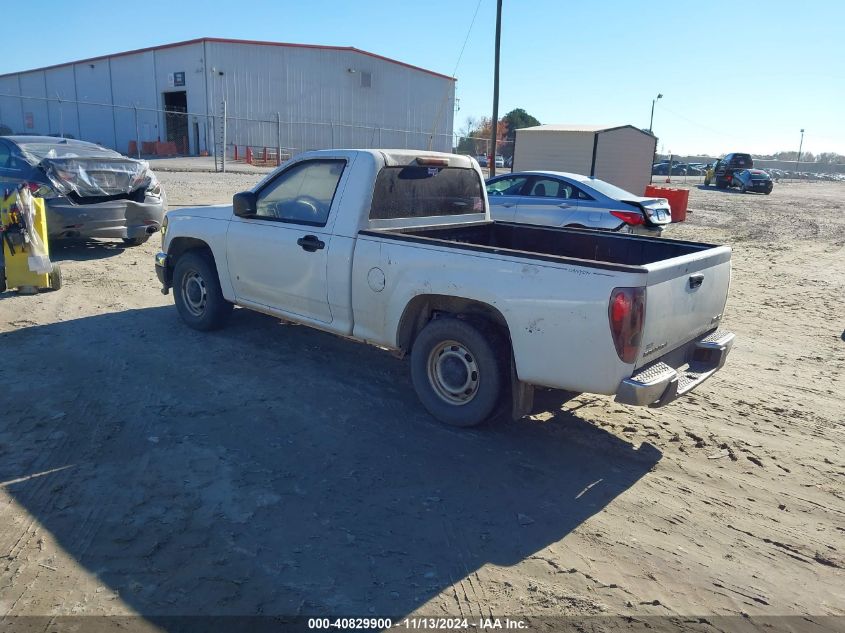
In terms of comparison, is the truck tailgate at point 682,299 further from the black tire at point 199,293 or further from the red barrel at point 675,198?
the red barrel at point 675,198

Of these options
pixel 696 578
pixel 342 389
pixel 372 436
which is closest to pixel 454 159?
pixel 342 389

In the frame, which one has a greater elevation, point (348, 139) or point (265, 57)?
point (265, 57)

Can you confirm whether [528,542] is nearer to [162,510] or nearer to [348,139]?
[162,510]

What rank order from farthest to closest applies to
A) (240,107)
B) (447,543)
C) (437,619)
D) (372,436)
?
(240,107)
(372,436)
(447,543)
(437,619)

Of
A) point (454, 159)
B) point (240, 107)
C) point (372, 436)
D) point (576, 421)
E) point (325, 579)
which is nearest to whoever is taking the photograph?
point (325, 579)

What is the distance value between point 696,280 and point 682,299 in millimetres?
209

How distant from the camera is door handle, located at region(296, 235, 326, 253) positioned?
16.9 ft

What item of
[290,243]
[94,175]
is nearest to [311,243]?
[290,243]

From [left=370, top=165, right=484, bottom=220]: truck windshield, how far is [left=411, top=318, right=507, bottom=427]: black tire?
1.20 meters

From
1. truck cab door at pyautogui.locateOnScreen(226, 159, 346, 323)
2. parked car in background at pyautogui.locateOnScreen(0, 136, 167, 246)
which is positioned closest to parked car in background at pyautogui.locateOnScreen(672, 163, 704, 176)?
parked car in background at pyautogui.locateOnScreen(0, 136, 167, 246)

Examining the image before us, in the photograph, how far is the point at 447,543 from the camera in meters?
3.33

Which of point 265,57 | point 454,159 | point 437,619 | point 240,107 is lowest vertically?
point 437,619

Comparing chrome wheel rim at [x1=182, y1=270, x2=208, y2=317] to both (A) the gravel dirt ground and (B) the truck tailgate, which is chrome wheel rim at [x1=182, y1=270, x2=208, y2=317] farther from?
(B) the truck tailgate

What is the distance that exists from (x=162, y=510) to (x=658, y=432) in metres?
3.38
